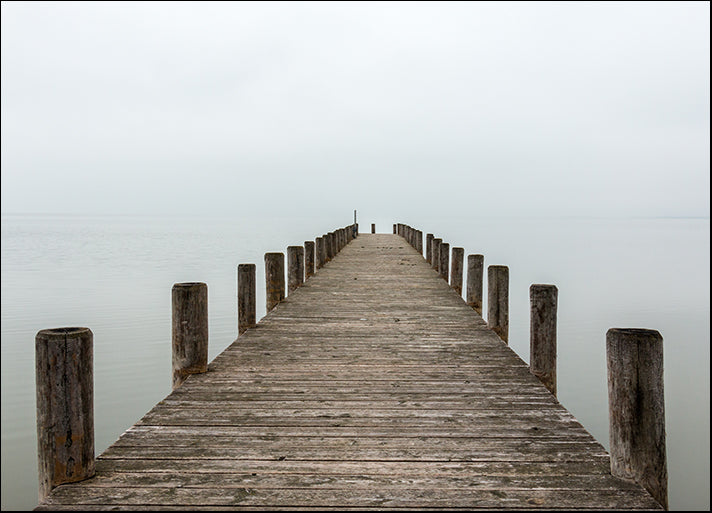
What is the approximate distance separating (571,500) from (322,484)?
1.32 m

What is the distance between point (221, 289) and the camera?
27.8m

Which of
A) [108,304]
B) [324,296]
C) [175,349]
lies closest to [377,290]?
[324,296]

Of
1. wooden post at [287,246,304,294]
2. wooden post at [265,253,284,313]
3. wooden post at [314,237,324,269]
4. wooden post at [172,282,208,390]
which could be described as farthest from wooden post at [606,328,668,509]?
wooden post at [314,237,324,269]

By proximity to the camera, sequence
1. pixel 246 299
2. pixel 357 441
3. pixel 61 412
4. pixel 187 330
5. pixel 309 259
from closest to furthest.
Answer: pixel 61 412 → pixel 357 441 → pixel 187 330 → pixel 246 299 → pixel 309 259

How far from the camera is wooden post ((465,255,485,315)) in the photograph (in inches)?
357

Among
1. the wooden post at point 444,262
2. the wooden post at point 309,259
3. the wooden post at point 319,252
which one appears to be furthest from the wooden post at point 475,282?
the wooden post at point 319,252

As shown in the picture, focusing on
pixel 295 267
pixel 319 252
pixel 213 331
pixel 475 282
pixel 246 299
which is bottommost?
pixel 213 331

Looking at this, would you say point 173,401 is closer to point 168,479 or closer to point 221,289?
point 168,479

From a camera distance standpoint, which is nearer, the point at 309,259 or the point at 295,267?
the point at 295,267

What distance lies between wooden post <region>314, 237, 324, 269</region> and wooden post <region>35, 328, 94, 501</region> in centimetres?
1161

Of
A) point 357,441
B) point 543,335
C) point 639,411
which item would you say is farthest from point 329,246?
point 639,411

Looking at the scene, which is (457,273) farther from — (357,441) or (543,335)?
(357,441)

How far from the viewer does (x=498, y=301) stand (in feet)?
25.6

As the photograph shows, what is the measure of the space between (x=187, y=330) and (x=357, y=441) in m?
2.28
